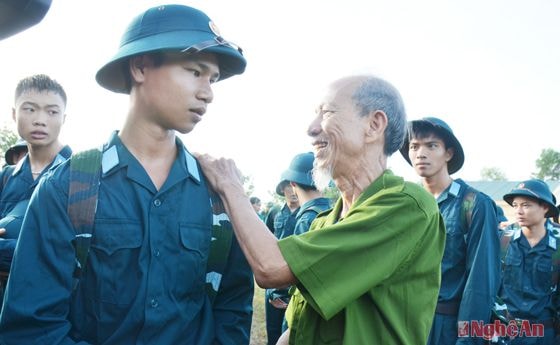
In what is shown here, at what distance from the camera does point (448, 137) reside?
4.48 m

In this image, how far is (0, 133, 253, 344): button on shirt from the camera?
180cm

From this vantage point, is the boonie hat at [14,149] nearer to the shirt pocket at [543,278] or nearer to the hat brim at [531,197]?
the hat brim at [531,197]

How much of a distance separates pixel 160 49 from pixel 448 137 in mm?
3314

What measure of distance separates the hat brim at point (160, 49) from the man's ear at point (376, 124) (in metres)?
0.71

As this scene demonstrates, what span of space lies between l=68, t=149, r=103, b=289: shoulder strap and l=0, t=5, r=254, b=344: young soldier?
0.8 inches

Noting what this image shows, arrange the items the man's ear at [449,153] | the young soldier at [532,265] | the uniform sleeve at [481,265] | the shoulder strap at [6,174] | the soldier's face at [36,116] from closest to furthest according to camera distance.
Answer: the soldier's face at [36,116], the shoulder strap at [6,174], the uniform sleeve at [481,265], the man's ear at [449,153], the young soldier at [532,265]

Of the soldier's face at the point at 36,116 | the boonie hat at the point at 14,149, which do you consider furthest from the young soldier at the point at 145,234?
the boonie hat at the point at 14,149

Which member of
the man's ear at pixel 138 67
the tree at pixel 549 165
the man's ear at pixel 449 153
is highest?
the tree at pixel 549 165

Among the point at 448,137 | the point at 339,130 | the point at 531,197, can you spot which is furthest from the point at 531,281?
the point at 339,130

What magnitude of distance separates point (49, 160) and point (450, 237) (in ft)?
11.4

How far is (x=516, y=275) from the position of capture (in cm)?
639

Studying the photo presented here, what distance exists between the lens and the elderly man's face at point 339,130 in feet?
7.72

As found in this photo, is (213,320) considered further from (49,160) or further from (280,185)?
(280,185)

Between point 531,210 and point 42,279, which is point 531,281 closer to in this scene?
point 531,210
